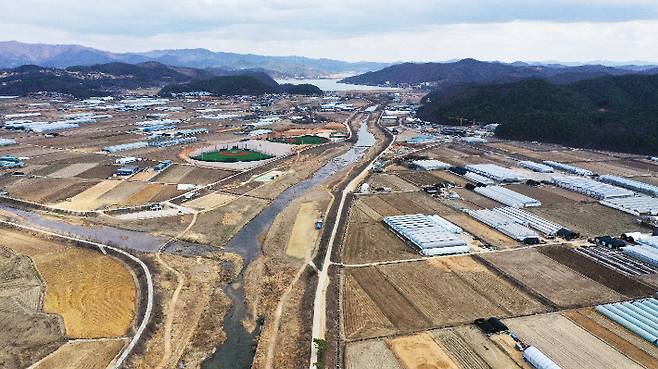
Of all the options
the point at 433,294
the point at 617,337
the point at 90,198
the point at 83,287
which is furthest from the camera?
the point at 90,198

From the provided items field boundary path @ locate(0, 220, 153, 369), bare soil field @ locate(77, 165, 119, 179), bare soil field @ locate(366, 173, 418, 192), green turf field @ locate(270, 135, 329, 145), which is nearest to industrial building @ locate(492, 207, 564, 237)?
bare soil field @ locate(366, 173, 418, 192)

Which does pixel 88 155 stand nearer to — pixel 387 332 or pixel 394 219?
pixel 394 219

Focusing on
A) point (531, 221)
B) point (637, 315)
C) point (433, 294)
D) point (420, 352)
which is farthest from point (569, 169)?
point (420, 352)

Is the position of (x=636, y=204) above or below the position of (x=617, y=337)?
above

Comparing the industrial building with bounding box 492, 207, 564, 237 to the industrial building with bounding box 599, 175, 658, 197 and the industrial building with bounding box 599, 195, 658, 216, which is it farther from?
the industrial building with bounding box 599, 175, 658, 197

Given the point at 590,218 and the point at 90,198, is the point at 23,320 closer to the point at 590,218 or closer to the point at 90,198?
the point at 90,198

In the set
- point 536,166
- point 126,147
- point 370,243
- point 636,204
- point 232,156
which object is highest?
point 126,147

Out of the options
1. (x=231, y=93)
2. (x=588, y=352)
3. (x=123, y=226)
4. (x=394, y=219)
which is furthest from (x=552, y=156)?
(x=231, y=93)

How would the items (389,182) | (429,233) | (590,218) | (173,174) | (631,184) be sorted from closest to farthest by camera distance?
(429,233), (590,218), (631,184), (389,182), (173,174)
